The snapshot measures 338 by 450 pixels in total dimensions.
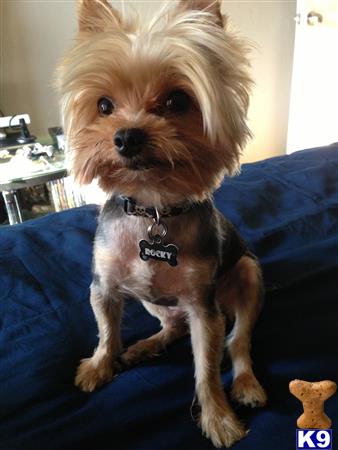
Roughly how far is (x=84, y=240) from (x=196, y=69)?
0.78m

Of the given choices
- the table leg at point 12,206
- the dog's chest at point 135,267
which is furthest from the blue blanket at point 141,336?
the table leg at point 12,206

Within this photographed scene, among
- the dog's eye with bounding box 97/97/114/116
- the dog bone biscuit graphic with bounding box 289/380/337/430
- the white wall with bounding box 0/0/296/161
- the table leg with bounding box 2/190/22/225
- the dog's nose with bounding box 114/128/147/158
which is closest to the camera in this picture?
the dog bone biscuit graphic with bounding box 289/380/337/430

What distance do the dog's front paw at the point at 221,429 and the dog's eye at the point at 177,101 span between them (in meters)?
0.65

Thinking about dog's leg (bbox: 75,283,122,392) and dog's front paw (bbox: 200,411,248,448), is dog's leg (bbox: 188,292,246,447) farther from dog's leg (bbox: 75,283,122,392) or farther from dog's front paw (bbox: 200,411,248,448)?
dog's leg (bbox: 75,283,122,392)

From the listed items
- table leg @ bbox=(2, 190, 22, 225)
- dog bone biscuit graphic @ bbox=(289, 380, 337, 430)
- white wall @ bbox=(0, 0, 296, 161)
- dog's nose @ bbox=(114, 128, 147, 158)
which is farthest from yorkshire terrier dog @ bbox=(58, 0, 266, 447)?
table leg @ bbox=(2, 190, 22, 225)

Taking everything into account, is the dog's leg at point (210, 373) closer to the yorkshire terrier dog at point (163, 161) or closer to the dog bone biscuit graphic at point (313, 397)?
the yorkshire terrier dog at point (163, 161)

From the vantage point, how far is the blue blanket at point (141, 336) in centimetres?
88

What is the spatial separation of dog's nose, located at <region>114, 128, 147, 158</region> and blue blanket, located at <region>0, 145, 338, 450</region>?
0.51 meters

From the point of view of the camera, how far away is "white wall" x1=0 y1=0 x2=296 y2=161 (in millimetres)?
2525

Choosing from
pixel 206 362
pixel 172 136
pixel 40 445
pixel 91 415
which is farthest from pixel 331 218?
pixel 40 445

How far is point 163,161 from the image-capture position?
87 cm

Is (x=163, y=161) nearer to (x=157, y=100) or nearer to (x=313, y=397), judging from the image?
(x=157, y=100)

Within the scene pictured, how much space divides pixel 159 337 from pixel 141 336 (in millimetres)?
87

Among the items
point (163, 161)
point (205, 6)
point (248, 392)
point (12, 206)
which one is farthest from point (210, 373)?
point (12, 206)
